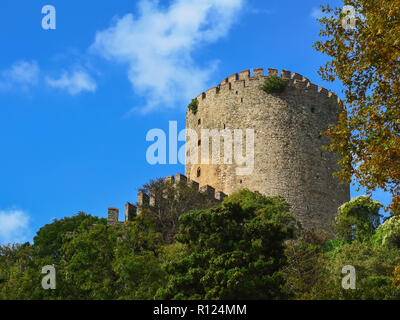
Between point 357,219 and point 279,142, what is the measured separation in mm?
6581

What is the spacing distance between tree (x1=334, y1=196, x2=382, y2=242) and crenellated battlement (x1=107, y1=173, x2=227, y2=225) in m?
6.99

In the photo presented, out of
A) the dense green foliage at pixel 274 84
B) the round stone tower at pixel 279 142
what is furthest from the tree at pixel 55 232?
the dense green foliage at pixel 274 84

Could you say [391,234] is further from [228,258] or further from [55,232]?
[55,232]

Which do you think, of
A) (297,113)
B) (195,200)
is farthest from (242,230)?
(297,113)

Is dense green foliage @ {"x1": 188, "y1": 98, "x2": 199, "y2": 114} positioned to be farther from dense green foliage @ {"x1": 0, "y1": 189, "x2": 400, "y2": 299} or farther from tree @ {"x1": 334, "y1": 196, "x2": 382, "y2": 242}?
dense green foliage @ {"x1": 0, "y1": 189, "x2": 400, "y2": 299}

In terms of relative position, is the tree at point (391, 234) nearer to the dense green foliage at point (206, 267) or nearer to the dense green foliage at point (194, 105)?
the dense green foliage at point (206, 267)

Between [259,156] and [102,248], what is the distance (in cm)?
1757

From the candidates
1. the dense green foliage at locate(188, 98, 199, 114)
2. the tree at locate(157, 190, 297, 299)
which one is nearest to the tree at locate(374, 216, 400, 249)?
the tree at locate(157, 190, 297, 299)

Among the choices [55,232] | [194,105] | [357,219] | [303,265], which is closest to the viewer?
[303,265]

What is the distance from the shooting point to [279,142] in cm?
3934

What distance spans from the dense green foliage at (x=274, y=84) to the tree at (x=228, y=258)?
19976mm

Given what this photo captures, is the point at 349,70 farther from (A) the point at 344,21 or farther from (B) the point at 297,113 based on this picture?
(B) the point at 297,113

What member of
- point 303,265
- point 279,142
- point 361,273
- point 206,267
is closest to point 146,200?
point 303,265

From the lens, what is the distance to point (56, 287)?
20.7 metres
